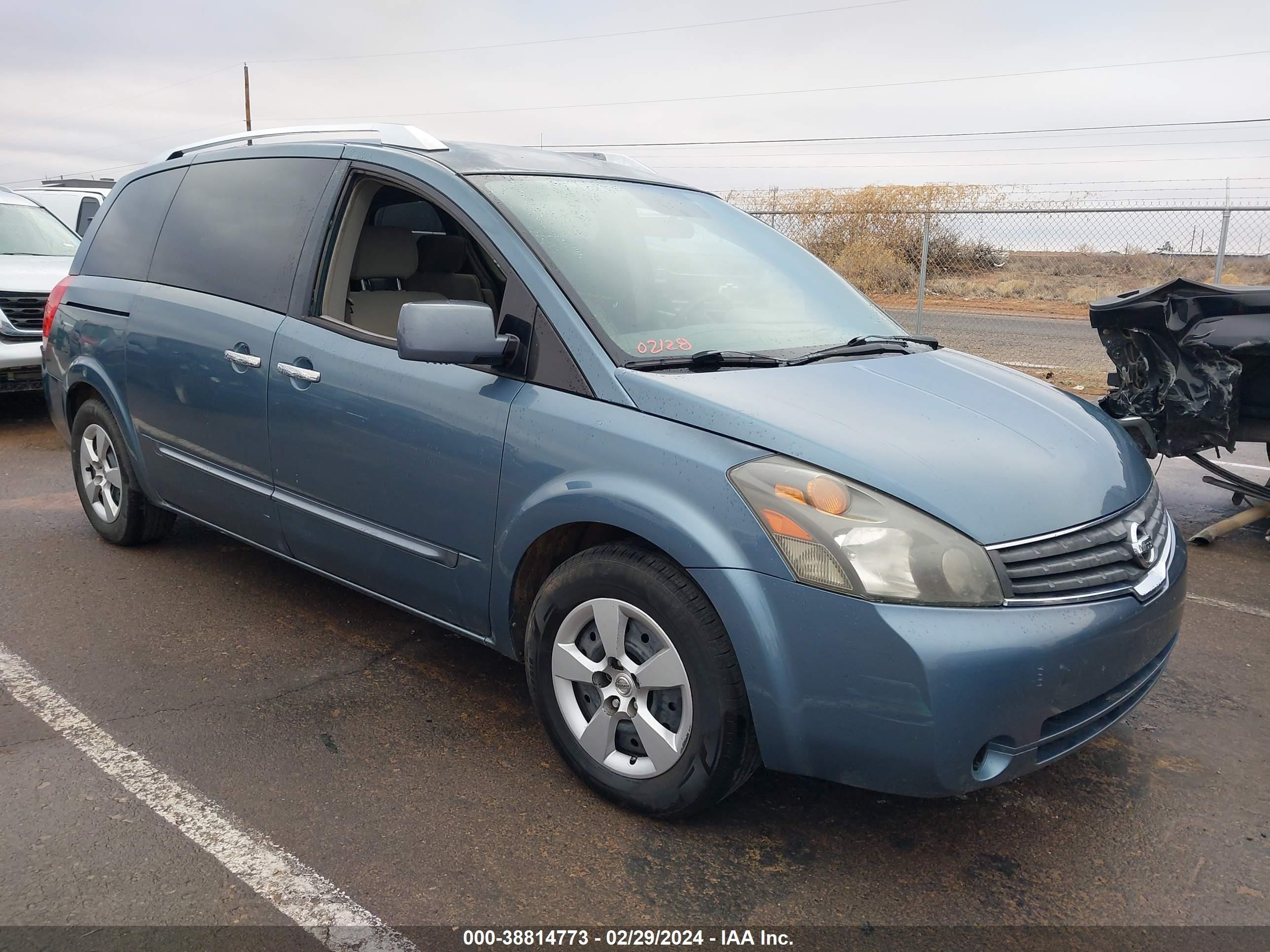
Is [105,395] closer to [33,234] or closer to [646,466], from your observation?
[646,466]

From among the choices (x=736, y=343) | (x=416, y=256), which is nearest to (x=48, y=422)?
(x=416, y=256)

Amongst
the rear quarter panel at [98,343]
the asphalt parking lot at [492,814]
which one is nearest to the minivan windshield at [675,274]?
the asphalt parking lot at [492,814]

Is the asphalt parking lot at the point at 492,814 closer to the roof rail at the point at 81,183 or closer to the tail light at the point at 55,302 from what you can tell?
the tail light at the point at 55,302

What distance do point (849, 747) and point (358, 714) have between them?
67.4 inches

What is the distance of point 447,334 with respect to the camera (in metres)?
2.92

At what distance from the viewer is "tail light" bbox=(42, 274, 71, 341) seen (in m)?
4.97

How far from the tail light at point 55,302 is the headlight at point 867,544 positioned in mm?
3977

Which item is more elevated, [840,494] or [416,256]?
[416,256]

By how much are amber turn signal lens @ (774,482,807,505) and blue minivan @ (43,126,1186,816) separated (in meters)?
0.01

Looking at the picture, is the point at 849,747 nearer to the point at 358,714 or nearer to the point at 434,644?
the point at 358,714

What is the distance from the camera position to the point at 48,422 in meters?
8.62

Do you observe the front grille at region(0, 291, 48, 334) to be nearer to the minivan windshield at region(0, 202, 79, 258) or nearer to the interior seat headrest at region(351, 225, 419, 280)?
the minivan windshield at region(0, 202, 79, 258)

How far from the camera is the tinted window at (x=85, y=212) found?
469 inches

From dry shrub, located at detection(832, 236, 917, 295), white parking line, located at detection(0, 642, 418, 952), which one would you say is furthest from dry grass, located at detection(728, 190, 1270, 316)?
white parking line, located at detection(0, 642, 418, 952)
